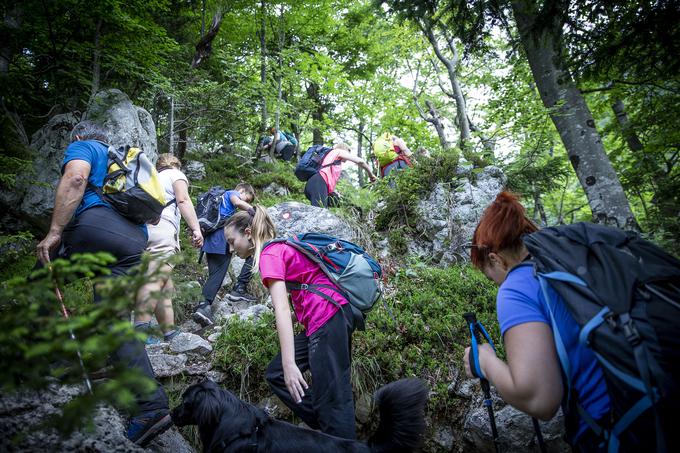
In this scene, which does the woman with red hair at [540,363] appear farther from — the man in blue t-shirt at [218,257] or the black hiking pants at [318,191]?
the black hiking pants at [318,191]

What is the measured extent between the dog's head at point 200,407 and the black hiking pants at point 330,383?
0.47 meters

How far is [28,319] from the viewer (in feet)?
3.51

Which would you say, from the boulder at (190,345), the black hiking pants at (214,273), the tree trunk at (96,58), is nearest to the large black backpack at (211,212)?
the black hiking pants at (214,273)

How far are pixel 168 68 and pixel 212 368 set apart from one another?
788 centimetres

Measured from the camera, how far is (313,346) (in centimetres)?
278

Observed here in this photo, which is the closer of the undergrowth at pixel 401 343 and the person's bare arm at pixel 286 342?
the person's bare arm at pixel 286 342

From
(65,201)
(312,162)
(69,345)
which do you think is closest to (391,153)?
(312,162)

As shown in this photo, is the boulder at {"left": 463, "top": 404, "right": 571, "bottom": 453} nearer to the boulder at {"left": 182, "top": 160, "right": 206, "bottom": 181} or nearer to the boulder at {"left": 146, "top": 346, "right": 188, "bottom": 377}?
the boulder at {"left": 146, "top": 346, "right": 188, "bottom": 377}

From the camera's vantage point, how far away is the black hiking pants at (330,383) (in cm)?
266

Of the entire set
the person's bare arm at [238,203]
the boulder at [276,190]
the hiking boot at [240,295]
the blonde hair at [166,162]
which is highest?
the boulder at [276,190]

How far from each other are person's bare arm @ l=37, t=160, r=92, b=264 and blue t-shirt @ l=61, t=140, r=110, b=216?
0.10m

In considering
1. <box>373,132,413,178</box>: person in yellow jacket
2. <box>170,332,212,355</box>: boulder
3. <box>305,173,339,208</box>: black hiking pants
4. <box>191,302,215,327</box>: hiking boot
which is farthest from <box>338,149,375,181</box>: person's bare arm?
<box>170,332,212,355</box>: boulder

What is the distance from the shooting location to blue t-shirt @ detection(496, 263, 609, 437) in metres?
1.55

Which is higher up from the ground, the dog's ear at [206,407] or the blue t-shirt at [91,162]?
the blue t-shirt at [91,162]
